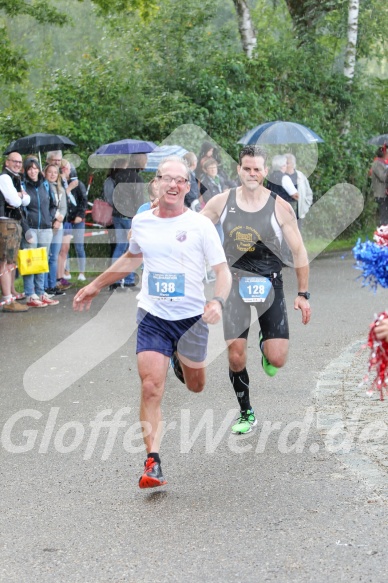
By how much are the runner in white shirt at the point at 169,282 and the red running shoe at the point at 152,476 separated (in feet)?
0.61

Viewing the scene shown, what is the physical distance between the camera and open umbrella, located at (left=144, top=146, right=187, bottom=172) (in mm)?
17406

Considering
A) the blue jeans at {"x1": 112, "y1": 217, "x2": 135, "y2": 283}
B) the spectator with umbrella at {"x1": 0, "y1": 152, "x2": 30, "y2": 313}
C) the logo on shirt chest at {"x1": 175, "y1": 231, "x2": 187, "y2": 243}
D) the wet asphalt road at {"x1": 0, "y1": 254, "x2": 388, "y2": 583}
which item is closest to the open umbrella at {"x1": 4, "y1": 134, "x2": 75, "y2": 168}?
the blue jeans at {"x1": 112, "y1": 217, "x2": 135, "y2": 283}

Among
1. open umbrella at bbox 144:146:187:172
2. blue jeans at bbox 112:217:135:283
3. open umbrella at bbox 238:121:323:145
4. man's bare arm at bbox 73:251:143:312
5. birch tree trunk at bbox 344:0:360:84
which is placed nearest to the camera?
man's bare arm at bbox 73:251:143:312

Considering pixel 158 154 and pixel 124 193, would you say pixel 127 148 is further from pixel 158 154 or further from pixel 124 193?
pixel 124 193

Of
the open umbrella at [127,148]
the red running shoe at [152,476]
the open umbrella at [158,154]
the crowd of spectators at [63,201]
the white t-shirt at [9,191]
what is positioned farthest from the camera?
the open umbrella at [158,154]

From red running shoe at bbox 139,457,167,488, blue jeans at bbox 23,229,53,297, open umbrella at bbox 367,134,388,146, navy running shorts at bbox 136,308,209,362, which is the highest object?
navy running shorts at bbox 136,308,209,362

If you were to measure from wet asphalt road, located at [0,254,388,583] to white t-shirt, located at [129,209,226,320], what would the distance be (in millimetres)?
991

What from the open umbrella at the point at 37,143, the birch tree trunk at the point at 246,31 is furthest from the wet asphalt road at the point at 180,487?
the birch tree trunk at the point at 246,31

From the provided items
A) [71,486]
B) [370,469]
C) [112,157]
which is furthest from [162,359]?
[112,157]

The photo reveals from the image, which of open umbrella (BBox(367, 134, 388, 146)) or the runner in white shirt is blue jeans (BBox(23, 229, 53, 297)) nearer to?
the runner in white shirt

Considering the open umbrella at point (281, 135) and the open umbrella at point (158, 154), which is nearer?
the open umbrella at point (158, 154)

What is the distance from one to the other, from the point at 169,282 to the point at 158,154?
37.6 ft

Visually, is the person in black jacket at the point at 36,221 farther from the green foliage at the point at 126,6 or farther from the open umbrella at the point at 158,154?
the green foliage at the point at 126,6

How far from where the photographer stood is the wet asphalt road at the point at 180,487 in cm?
498
